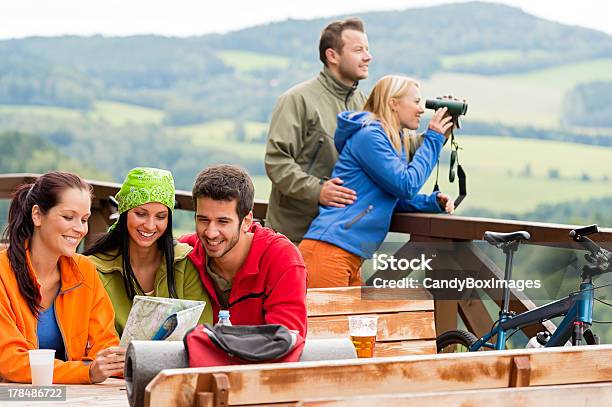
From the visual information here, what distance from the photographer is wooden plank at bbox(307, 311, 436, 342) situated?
377 centimetres

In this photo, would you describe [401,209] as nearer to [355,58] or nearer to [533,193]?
[355,58]

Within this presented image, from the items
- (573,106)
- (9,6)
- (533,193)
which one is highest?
(9,6)

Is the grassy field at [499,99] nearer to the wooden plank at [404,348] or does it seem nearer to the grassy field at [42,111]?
the grassy field at [42,111]

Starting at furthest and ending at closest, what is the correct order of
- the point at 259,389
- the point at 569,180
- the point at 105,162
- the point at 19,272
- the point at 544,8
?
the point at 544,8
the point at 105,162
the point at 569,180
the point at 19,272
the point at 259,389

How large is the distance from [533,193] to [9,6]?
19.6 metres

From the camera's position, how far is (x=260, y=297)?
3.18 meters

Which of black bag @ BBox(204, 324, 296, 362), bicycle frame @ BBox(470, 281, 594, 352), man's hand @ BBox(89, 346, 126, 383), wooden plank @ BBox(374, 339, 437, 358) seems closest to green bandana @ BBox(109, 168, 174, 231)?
man's hand @ BBox(89, 346, 126, 383)

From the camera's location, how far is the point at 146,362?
2.03m

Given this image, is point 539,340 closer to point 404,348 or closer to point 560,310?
point 560,310

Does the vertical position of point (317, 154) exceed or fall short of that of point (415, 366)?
it exceeds it

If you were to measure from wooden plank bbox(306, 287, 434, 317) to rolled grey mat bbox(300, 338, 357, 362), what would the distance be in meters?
1.57

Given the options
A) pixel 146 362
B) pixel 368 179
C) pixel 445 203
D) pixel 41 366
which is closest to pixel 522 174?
pixel 445 203

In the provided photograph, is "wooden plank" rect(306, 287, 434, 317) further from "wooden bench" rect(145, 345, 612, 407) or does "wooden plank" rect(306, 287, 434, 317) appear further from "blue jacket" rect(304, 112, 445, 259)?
"wooden bench" rect(145, 345, 612, 407)

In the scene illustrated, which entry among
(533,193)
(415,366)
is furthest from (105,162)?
(415,366)
